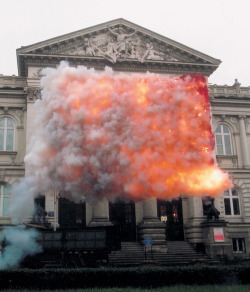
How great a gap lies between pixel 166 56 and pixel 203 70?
155 inches

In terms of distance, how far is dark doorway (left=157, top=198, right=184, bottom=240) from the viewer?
36.2m

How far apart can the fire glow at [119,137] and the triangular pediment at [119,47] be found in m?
12.3

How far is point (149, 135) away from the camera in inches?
867

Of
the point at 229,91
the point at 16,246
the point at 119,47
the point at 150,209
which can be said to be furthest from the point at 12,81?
the point at 229,91

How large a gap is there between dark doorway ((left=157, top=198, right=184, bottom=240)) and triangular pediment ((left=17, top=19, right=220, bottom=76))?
43.8ft

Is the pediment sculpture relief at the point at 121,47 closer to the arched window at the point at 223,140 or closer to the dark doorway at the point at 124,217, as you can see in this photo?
the arched window at the point at 223,140

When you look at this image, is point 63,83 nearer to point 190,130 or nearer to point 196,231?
point 190,130

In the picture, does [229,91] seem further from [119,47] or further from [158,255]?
[158,255]

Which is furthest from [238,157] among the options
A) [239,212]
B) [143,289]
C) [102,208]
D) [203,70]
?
[143,289]

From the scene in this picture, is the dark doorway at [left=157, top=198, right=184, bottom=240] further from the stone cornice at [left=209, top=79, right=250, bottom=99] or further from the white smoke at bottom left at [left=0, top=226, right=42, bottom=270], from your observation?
the white smoke at bottom left at [left=0, top=226, right=42, bottom=270]

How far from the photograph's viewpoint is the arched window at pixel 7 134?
36219 mm

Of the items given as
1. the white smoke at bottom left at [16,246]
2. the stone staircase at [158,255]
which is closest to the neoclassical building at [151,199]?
the stone staircase at [158,255]

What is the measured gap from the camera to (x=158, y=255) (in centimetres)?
3155

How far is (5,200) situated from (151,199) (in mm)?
12726
